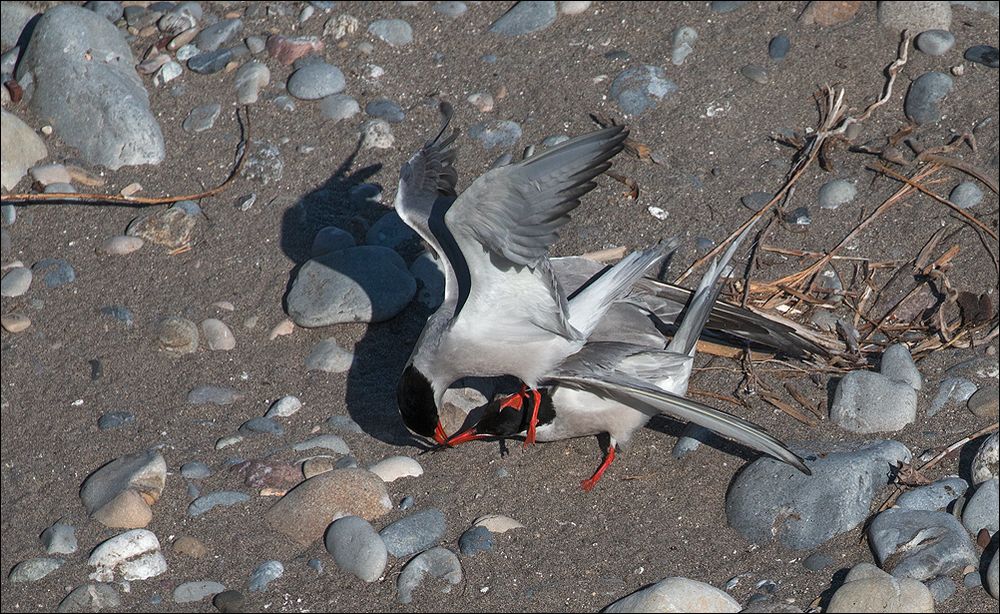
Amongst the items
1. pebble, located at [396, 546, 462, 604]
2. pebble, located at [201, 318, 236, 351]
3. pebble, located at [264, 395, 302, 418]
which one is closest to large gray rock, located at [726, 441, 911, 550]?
pebble, located at [396, 546, 462, 604]

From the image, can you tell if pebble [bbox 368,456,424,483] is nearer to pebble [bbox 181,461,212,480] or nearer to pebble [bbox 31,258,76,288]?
pebble [bbox 181,461,212,480]

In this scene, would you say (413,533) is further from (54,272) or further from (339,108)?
(339,108)

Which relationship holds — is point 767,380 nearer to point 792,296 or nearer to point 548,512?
point 792,296

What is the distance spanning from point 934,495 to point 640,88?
212 cm

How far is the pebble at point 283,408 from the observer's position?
12.0 feet

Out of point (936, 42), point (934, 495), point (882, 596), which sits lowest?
point (934, 495)

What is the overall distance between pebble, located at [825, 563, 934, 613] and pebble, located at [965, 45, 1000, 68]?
8.07 feet

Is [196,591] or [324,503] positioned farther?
[324,503]

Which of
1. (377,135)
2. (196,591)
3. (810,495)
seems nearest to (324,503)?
(196,591)

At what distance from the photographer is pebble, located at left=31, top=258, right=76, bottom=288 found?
13.6 feet

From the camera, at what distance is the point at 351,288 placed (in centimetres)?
389

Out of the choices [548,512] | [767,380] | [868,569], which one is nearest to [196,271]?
[548,512]

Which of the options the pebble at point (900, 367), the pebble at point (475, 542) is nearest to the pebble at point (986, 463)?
the pebble at point (900, 367)

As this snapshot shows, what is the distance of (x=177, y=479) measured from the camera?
3410mm
